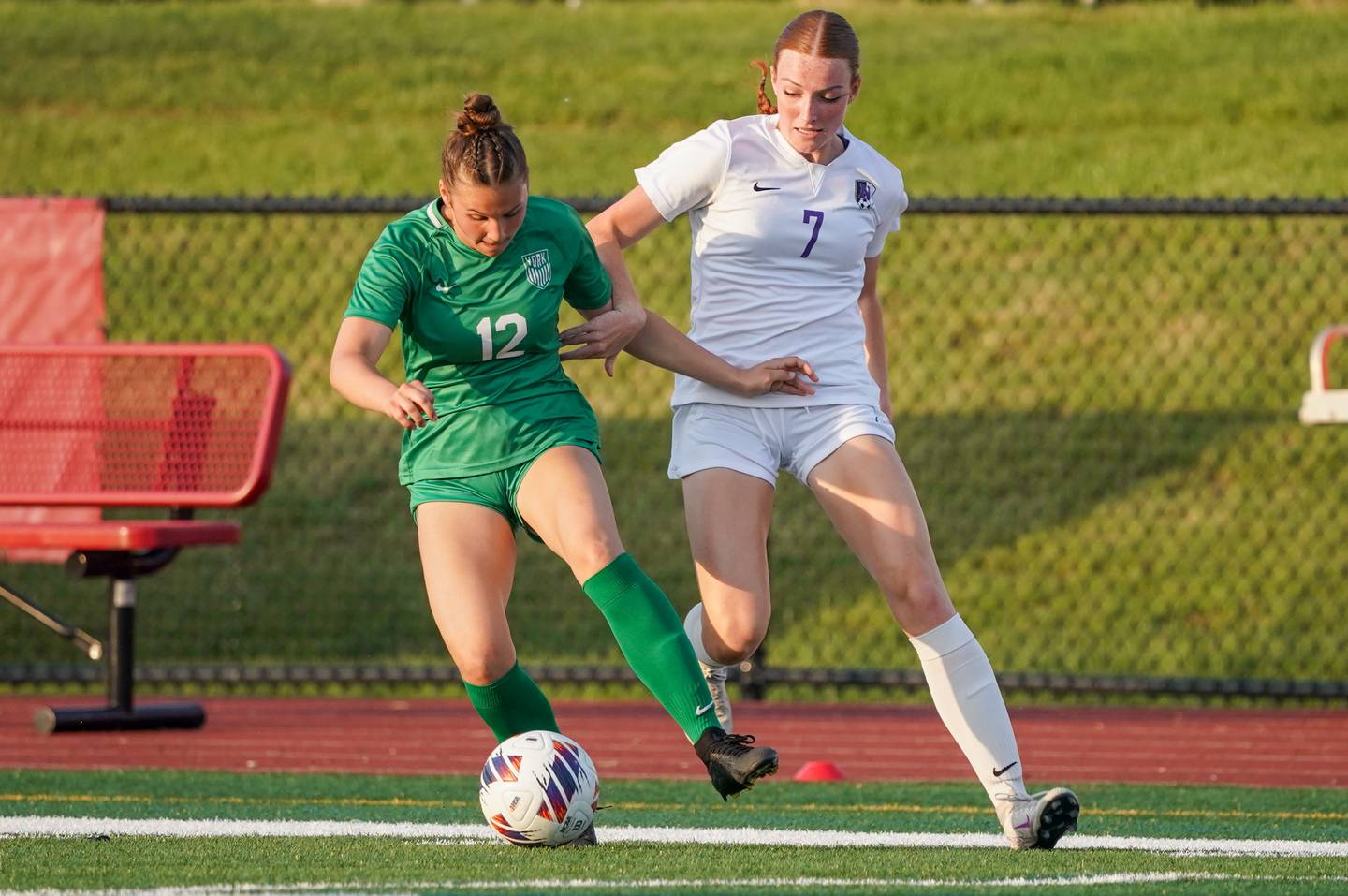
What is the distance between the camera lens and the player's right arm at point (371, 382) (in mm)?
4301

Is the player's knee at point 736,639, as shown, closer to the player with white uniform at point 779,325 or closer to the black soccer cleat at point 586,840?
the player with white uniform at point 779,325

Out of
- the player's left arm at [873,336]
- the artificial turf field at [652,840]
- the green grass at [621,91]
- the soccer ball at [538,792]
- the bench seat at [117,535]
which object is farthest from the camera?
the green grass at [621,91]

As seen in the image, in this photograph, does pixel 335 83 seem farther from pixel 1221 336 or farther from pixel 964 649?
pixel 964 649

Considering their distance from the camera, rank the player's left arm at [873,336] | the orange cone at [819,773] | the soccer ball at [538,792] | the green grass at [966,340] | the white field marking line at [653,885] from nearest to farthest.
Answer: the white field marking line at [653,885] < the soccer ball at [538,792] < the player's left arm at [873,336] < the orange cone at [819,773] < the green grass at [966,340]

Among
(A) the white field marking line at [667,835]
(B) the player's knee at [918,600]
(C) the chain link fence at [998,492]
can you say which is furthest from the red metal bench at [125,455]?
(B) the player's knee at [918,600]

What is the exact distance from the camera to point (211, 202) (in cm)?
869

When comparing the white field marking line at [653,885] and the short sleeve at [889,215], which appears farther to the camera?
the short sleeve at [889,215]

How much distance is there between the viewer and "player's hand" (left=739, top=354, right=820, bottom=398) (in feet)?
16.5

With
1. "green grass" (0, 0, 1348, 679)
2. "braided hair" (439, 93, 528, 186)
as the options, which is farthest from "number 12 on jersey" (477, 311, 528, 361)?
"green grass" (0, 0, 1348, 679)

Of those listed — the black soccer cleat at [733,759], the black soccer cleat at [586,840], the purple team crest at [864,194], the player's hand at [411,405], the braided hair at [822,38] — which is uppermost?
the braided hair at [822,38]

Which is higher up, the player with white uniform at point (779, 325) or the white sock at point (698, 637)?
the player with white uniform at point (779, 325)

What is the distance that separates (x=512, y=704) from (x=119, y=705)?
3513 millimetres

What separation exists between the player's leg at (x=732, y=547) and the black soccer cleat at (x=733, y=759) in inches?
19.8

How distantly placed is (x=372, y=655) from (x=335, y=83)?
16.9 m
